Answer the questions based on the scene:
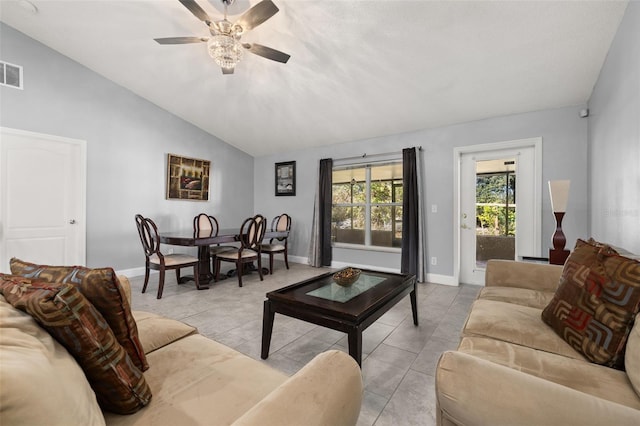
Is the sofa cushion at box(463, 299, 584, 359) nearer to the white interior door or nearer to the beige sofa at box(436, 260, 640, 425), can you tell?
the beige sofa at box(436, 260, 640, 425)

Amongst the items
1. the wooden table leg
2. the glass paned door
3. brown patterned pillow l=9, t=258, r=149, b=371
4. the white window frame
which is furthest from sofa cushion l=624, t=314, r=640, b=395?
the white window frame

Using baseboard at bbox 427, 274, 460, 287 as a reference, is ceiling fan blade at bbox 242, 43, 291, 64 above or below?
above

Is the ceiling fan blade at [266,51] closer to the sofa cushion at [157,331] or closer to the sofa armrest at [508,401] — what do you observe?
the sofa cushion at [157,331]

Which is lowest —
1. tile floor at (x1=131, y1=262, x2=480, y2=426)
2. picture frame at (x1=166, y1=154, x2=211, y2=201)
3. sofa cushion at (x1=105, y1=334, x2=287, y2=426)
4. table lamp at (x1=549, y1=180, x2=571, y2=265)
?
tile floor at (x1=131, y1=262, x2=480, y2=426)

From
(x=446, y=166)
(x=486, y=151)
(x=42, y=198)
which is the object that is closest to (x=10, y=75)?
(x=42, y=198)

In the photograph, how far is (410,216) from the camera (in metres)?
4.18

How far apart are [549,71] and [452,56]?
97cm

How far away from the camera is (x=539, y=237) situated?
342 centimetres

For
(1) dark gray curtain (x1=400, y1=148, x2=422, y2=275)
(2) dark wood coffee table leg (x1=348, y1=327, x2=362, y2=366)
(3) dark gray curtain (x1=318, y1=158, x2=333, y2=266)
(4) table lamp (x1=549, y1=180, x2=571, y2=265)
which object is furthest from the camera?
(3) dark gray curtain (x1=318, y1=158, x2=333, y2=266)

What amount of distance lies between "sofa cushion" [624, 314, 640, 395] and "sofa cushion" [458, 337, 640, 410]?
4 cm

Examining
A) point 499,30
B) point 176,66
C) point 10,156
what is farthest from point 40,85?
point 499,30

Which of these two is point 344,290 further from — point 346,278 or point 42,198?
point 42,198

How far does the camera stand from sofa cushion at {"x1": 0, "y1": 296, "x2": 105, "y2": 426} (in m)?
0.46

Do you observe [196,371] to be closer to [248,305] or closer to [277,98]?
[248,305]
